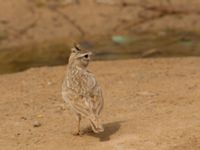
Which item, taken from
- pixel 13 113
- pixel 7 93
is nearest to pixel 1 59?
pixel 7 93

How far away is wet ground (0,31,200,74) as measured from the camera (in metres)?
13.1

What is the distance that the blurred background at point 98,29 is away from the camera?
13.6m

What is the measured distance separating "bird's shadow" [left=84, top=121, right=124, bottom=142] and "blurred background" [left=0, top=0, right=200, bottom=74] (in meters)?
4.48

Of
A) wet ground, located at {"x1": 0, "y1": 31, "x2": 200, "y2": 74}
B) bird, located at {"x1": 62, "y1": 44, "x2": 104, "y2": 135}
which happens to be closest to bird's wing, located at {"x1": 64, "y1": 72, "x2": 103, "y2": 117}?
bird, located at {"x1": 62, "y1": 44, "x2": 104, "y2": 135}

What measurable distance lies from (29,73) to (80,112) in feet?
12.0

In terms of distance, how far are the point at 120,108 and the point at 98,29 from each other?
5713 mm

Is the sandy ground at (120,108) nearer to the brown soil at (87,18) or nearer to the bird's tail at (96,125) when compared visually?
the bird's tail at (96,125)

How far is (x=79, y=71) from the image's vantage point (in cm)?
861

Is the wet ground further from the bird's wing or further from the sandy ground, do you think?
the bird's wing

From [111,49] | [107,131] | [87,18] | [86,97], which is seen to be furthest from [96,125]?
[87,18]

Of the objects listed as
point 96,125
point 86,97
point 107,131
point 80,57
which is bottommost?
point 107,131

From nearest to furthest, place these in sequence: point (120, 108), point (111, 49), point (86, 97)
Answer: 1. point (86, 97)
2. point (120, 108)
3. point (111, 49)

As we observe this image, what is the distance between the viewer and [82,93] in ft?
26.7

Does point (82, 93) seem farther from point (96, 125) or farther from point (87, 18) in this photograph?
point (87, 18)
